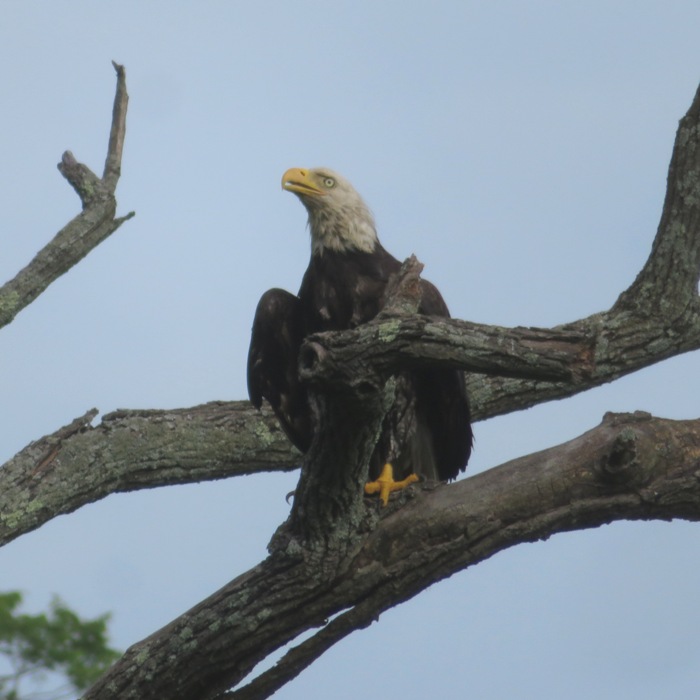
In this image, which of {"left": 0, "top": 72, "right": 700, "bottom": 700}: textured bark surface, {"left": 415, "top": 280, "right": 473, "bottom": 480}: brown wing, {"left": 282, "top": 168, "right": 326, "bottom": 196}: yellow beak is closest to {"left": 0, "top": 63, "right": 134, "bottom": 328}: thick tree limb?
Answer: {"left": 0, "top": 72, "right": 700, "bottom": 700}: textured bark surface

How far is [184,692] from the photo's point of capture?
5031 mm

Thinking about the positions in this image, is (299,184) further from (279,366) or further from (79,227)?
(79,227)

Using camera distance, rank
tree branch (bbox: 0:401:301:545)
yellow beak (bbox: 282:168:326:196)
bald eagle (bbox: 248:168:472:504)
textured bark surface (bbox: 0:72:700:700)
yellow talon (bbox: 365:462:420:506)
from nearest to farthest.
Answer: textured bark surface (bbox: 0:72:700:700)
yellow talon (bbox: 365:462:420:506)
bald eagle (bbox: 248:168:472:504)
tree branch (bbox: 0:401:301:545)
yellow beak (bbox: 282:168:326:196)

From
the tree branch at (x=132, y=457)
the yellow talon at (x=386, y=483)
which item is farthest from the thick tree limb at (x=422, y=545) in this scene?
the tree branch at (x=132, y=457)

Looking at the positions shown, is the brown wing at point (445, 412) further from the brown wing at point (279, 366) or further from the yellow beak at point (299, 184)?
the yellow beak at point (299, 184)

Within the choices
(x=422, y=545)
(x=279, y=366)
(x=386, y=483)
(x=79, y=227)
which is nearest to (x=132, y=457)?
(x=279, y=366)

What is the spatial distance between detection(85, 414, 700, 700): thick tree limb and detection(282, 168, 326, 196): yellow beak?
8.96 feet

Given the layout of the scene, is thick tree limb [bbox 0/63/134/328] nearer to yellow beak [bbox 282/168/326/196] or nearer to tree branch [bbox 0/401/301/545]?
tree branch [bbox 0/401/301/545]

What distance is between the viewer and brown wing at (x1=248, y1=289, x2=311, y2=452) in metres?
6.44

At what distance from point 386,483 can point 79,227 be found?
206 centimetres

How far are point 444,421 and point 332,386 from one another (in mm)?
2302

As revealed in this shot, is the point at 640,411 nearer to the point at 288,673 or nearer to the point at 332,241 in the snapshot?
the point at 288,673

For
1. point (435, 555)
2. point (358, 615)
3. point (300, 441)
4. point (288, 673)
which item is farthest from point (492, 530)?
point (300, 441)

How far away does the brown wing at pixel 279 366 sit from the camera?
21.1 ft
